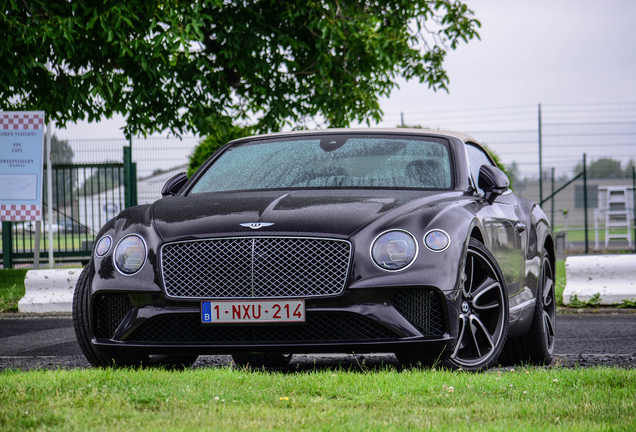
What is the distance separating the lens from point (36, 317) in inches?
377

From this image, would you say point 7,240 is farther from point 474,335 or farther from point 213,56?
point 474,335

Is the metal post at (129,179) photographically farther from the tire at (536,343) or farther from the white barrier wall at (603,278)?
the tire at (536,343)

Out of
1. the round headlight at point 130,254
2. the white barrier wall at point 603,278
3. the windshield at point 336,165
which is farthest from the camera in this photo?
the white barrier wall at point 603,278

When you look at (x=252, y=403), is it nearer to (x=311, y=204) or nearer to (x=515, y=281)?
(x=311, y=204)

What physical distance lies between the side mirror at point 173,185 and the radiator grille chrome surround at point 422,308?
204 cm

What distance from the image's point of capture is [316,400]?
366 cm

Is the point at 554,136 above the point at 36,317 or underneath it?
above

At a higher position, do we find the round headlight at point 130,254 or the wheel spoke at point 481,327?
the round headlight at point 130,254

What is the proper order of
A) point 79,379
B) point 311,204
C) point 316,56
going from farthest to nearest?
1. point 316,56
2. point 311,204
3. point 79,379

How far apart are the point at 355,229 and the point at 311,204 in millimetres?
391

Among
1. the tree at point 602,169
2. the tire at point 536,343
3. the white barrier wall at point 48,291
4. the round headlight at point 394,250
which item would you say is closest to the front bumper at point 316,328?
the round headlight at point 394,250

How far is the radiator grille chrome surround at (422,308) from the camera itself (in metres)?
4.13

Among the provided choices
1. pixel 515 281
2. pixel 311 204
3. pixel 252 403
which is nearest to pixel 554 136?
pixel 515 281

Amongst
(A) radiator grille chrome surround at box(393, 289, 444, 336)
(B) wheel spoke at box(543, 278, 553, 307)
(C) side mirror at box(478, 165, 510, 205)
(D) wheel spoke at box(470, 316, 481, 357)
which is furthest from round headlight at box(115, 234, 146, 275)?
(B) wheel spoke at box(543, 278, 553, 307)
